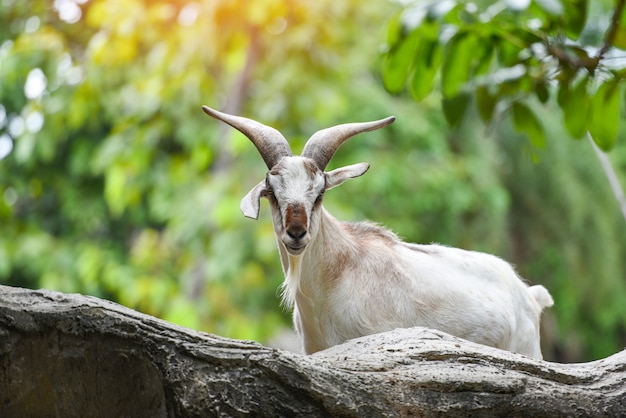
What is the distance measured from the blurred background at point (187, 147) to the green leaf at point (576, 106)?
6.12 m

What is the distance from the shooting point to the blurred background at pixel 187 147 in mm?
11094

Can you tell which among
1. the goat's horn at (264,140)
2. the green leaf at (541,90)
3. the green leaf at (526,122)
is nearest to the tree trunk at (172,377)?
the green leaf at (526,122)

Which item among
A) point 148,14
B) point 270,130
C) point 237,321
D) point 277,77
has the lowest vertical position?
point 237,321

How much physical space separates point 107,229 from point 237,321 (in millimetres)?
4675

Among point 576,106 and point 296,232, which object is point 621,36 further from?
point 296,232

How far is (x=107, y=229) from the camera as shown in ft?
48.5

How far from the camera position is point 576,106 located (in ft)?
12.8

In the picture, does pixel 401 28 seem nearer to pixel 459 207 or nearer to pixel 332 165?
pixel 332 165

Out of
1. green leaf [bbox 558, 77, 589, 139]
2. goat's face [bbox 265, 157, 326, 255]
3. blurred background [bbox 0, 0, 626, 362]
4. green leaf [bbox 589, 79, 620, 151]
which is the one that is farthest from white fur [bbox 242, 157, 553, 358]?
blurred background [bbox 0, 0, 626, 362]

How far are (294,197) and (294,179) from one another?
106 millimetres

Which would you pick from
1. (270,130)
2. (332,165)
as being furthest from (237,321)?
(270,130)

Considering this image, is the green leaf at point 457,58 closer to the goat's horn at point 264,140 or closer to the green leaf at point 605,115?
the green leaf at point 605,115

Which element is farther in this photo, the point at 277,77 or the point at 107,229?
the point at 107,229

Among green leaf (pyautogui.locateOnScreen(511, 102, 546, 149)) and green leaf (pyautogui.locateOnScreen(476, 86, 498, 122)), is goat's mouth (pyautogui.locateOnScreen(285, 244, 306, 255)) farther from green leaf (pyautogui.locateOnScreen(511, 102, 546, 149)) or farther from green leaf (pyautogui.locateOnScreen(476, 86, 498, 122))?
green leaf (pyautogui.locateOnScreen(511, 102, 546, 149))
